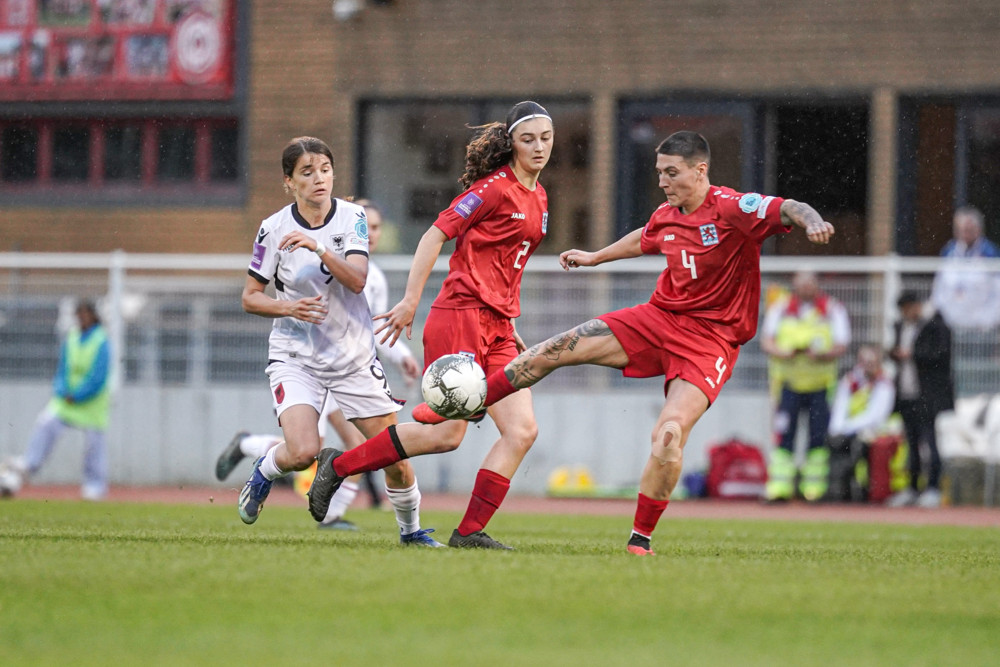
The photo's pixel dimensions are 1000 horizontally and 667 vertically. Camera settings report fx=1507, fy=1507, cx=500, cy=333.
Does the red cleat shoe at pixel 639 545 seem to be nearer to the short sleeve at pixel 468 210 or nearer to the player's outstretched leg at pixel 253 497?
the short sleeve at pixel 468 210

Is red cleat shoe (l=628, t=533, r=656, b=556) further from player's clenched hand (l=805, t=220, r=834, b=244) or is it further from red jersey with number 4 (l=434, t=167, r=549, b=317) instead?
player's clenched hand (l=805, t=220, r=834, b=244)

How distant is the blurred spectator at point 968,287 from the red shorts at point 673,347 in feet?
28.4

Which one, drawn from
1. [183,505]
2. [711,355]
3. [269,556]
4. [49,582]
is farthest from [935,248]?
[49,582]

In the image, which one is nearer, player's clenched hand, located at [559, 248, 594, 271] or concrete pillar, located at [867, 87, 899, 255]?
player's clenched hand, located at [559, 248, 594, 271]

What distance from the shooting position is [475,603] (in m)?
5.23

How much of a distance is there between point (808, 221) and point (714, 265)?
76 cm

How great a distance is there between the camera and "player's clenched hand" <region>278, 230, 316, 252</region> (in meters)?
7.06

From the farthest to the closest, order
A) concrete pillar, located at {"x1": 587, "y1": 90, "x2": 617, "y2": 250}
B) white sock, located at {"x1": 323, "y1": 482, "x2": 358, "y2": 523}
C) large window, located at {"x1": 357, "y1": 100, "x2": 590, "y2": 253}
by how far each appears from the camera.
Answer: large window, located at {"x1": 357, "y1": 100, "x2": 590, "y2": 253} < concrete pillar, located at {"x1": 587, "y1": 90, "x2": 617, "y2": 250} < white sock, located at {"x1": 323, "y1": 482, "x2": 358, "y2": 523}

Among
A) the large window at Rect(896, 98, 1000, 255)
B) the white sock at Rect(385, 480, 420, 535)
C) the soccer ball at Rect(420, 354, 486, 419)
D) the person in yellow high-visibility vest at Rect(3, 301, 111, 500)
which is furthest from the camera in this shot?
the large window at Rect(896, 98, 1000, 255)

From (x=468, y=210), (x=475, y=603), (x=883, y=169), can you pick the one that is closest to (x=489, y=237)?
(x=468, y=210)

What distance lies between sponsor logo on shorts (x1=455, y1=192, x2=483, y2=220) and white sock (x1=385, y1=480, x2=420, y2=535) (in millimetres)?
1410

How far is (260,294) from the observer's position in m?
7.41

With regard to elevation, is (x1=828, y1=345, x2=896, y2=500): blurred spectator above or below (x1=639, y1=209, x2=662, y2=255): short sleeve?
below

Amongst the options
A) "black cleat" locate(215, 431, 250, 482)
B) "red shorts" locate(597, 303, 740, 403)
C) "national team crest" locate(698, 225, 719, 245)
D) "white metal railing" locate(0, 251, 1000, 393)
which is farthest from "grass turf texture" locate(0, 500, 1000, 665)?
"white metal railing" locate(0, 251, 1000, 393)
